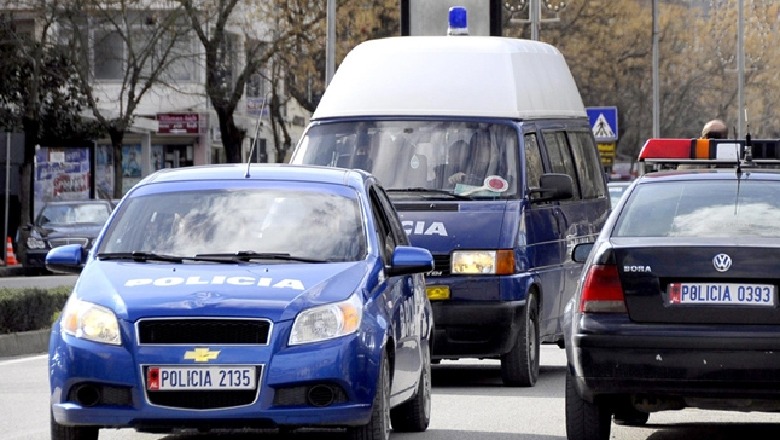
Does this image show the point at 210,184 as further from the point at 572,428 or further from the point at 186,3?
the point at 186,3

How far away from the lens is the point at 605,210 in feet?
59.5

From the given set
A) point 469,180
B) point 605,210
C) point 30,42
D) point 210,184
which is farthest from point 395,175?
point 30,42

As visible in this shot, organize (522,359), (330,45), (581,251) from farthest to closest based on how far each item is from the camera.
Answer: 1. (330,45)
2. (522,359)
3. (581,251)

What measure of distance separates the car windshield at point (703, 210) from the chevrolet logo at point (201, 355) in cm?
223

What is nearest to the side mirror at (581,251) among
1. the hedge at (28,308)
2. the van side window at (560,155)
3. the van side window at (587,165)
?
the van side window at (560,155)

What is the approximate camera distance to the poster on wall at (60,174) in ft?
164

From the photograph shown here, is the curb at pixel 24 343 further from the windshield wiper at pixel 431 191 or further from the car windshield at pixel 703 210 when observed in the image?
the car windshield at pixel 703 210

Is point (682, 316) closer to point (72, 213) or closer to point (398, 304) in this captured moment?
point (398, 304)

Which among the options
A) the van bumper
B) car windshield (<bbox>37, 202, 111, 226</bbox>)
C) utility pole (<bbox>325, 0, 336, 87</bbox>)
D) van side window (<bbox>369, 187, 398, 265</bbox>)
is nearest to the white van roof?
the van bumper

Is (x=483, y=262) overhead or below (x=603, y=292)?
below

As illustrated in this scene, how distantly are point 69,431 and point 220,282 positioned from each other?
3.47ft

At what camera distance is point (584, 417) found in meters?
10.2

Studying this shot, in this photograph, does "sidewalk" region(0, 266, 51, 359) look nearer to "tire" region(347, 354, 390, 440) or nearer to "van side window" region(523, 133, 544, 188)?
"van side window" region(523, 133, 544, 188)

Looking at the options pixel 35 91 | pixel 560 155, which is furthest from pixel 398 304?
pixel 35 91
